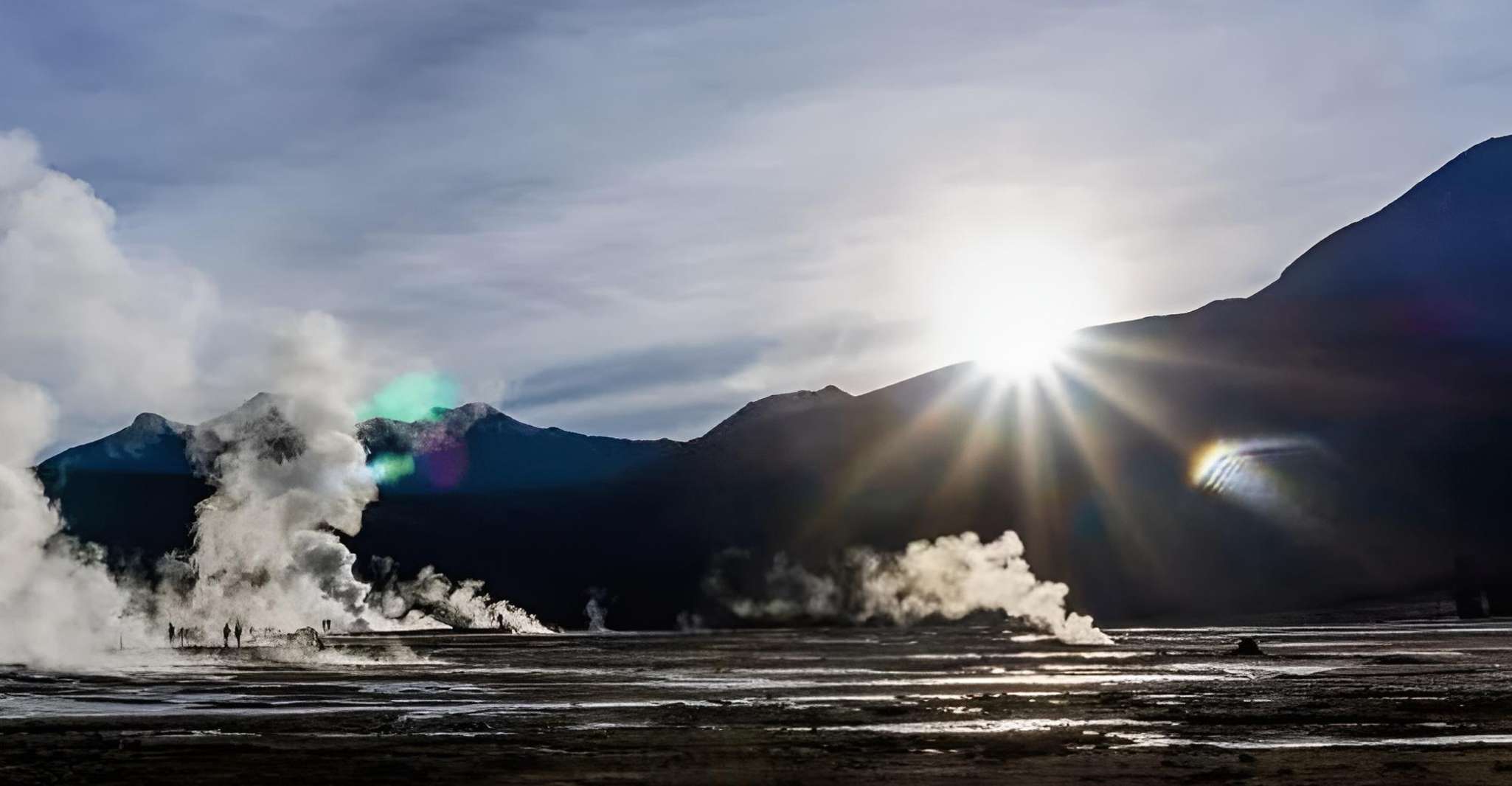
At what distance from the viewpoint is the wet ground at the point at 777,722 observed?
41.2 m

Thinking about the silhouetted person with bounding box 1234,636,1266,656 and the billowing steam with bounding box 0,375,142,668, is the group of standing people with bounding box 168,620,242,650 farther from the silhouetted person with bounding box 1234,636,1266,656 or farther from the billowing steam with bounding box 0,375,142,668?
the silhouetted person with bounding box 1234,636,1266,656

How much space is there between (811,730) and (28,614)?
3023 inches

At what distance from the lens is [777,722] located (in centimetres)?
5591

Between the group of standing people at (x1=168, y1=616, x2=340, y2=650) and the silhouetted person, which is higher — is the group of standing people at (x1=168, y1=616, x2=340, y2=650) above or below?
above

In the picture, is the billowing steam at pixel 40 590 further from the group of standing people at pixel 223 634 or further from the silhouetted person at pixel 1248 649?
the silhouetted person at pixel 1248 649

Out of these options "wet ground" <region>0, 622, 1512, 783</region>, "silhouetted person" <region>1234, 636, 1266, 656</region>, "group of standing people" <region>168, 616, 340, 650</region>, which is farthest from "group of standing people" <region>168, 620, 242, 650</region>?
"silhouetted person" <region>1234, 636, 1266, 656</region>

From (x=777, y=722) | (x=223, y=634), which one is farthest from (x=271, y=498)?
(x=777, y=722)

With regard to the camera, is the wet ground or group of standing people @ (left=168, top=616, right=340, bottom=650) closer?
the wet ground

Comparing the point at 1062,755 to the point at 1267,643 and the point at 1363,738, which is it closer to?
the point at 1363,738

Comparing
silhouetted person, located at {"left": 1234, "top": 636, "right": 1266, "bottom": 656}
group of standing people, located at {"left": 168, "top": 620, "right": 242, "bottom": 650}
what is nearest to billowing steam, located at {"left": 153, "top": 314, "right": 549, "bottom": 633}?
group of standing people, located at {"left": 168, "top": 620, "right": 242, "bottom": 650}

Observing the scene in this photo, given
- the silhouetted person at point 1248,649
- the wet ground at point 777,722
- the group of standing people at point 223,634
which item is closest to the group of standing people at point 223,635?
the group of standing people at point 223,634

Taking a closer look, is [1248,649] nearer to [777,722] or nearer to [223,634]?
[777,722]

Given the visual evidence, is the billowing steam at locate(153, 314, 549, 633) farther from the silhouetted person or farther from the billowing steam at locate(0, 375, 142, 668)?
the silhouetted person

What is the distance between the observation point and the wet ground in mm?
41219
